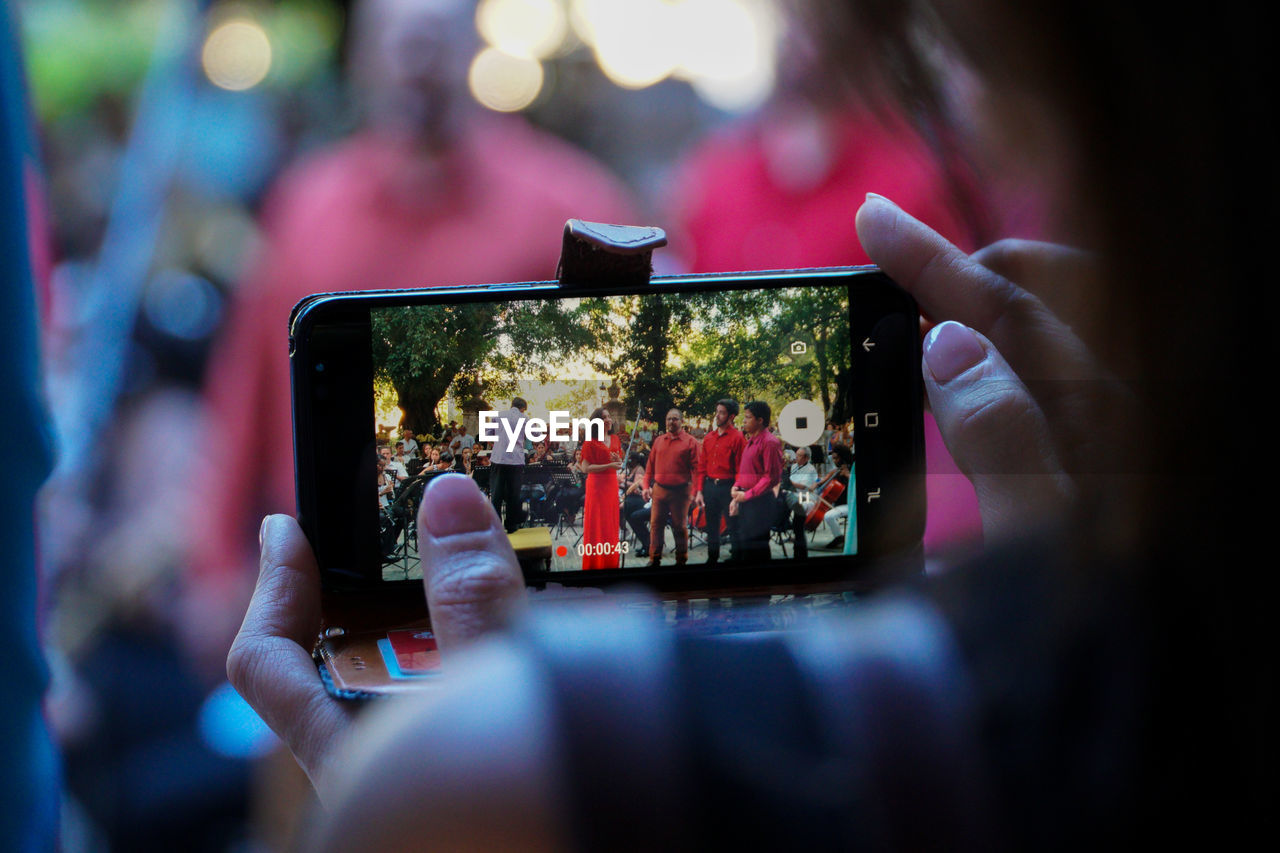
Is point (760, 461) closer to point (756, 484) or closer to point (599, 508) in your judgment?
point (756, 484)

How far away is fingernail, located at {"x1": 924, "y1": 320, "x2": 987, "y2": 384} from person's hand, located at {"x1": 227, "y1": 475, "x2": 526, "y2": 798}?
332 millimetres

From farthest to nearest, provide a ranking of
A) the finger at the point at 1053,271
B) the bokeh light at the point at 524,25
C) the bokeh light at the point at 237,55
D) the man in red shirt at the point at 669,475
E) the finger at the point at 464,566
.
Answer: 1. the bokeh light at the point at 237,55
2. the bokeh light at the point at 524,25
3. the man in red shirt at the point at 669,475
4. the finger at the point at 464,566
5. the finger at the point at 1053,271

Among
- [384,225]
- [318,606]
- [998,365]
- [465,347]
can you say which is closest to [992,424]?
[998,365]

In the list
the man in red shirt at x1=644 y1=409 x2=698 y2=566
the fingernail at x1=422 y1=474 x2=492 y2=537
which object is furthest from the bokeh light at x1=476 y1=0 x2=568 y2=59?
the fingernail at x1=422 y1=474 x2=492 y2=537

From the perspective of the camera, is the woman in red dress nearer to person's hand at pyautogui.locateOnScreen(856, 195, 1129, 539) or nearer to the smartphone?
the smartphone

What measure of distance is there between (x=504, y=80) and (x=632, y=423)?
113 cm

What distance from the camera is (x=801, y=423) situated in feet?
2.18

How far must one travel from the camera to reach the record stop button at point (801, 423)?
664 mm

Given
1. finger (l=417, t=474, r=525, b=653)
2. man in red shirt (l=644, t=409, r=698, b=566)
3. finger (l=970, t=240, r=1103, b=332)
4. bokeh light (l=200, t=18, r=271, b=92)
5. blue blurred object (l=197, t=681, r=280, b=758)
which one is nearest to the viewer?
finger (l=970, t=240, r=1103, b=332)

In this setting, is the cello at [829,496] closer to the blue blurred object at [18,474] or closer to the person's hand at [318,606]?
the person's hand at [318,606]

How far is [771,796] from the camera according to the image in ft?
0.80

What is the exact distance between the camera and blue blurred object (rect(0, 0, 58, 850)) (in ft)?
1.63

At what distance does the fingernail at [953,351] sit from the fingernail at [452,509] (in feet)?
1.11

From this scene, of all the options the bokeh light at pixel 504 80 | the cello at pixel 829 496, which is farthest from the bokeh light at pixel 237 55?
the cello at pixel 829 496
